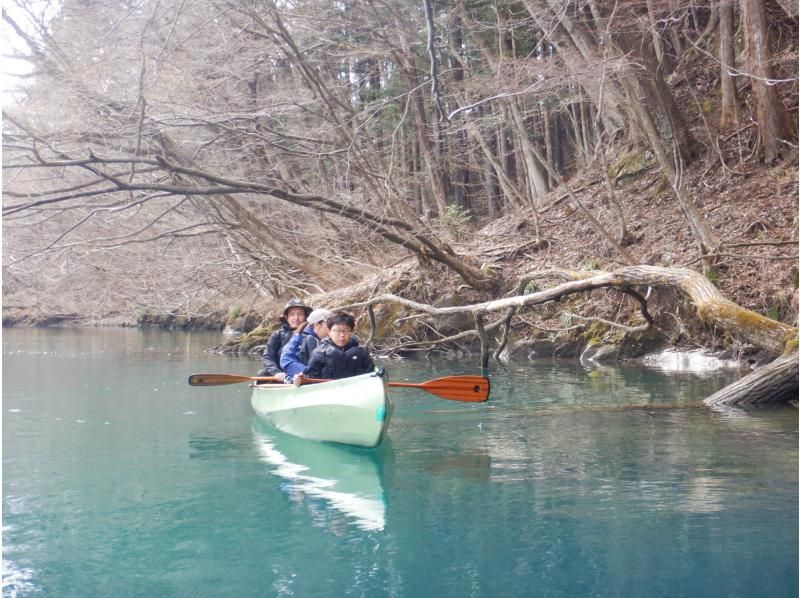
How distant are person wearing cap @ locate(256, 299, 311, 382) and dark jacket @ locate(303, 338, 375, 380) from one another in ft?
3.83

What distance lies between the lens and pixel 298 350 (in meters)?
8.85

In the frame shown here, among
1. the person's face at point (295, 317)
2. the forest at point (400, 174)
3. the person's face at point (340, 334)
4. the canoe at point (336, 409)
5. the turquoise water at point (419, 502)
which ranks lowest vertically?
the turquoise water at point (419, 502)

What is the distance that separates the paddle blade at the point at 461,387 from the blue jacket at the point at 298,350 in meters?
1.15

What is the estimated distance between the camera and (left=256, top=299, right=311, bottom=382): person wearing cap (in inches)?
364

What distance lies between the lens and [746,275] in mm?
12461

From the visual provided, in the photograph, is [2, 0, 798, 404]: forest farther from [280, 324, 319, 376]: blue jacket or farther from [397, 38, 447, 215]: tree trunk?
[280, 324, 319, 376]: blue jacket

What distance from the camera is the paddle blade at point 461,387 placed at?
26.8 ft

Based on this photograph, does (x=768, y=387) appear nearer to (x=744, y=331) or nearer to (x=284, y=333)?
(x=744, y=331)

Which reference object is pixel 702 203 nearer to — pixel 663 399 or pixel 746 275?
pixel 746 275

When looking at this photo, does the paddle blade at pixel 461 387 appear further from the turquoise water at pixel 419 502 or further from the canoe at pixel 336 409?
the canoe at pixel 336 409

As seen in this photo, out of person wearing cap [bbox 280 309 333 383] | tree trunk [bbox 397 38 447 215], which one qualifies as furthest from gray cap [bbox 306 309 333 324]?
tree trunk [bbox 397 38 447 215]

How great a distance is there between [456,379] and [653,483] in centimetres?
247

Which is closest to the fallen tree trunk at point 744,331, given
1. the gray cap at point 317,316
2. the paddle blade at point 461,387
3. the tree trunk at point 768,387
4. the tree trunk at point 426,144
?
the tree trunk at point 768,387

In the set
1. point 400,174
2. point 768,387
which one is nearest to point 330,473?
point 768,387
